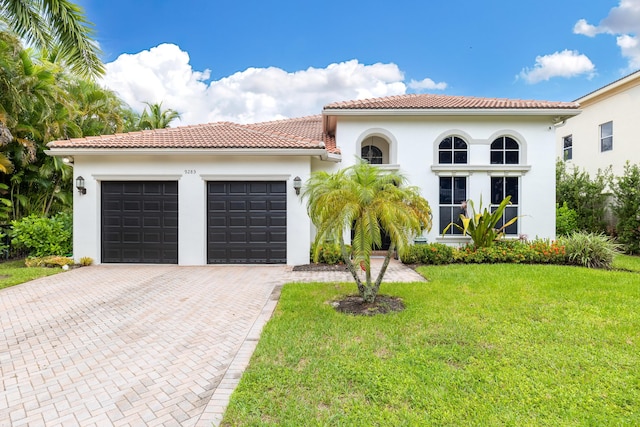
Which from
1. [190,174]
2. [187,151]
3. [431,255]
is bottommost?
[431,255]

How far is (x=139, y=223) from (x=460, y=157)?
12689mm

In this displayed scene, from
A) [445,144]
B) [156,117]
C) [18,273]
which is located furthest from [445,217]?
[156,117]

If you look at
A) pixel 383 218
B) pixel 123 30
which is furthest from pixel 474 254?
pixel 123 30

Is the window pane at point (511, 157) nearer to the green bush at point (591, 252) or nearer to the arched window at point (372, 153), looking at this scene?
the green bush at point (591, 252)

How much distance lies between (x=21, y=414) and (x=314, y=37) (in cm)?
1775

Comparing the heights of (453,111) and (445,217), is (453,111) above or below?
above

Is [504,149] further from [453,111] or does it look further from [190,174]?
[190,174]

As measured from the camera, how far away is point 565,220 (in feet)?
48.2

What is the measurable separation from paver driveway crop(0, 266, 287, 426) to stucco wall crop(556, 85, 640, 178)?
1901cm

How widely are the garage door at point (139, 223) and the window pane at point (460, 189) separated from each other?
1087 cm

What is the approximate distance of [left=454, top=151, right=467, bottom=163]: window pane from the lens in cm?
1272

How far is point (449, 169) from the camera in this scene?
12.4 meters

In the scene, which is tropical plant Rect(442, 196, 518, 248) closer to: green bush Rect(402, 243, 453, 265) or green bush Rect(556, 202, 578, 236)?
green bush Rect(402, 243, 453, 265)

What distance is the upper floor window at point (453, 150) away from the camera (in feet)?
41.7
